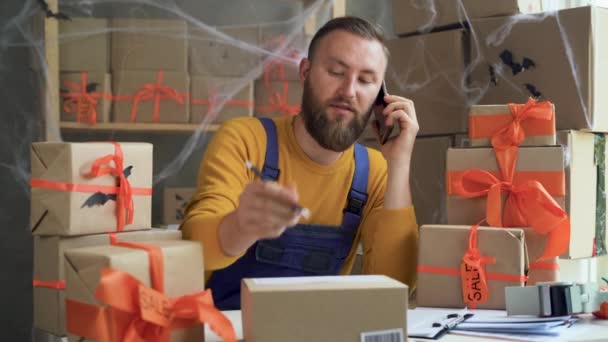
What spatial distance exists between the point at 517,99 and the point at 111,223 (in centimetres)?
110

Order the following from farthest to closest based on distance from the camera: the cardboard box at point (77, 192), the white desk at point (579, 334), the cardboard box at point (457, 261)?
the cardboard box at point (457, 261) → the cardboard box at point (77, 192) → the white desk at point (579, 334)

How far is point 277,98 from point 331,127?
2.69ft

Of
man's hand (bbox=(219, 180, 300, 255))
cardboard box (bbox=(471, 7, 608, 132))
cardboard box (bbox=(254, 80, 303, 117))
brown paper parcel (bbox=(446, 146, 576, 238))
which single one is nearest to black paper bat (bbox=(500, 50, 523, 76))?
cardboard box (bbox=(471, 7, 608, 132))

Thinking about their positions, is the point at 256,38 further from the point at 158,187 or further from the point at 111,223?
the point at 111,223

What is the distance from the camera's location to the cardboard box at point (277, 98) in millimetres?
2328

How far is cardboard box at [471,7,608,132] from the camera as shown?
1.61 metres

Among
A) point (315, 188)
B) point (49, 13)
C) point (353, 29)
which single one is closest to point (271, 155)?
point (315, 188)

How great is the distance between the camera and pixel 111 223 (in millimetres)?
1185

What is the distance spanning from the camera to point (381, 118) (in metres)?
1.63

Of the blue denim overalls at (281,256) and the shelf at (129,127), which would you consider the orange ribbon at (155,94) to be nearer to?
the shelf at (129,127)

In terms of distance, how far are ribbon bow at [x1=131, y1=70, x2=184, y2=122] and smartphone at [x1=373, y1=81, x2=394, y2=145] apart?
84 centimetres

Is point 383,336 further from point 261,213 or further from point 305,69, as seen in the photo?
point 305,69

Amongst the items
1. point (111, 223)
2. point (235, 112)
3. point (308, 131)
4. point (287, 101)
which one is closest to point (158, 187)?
point (235, 112)

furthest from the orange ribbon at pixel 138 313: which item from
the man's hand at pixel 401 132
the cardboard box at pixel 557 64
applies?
the cardboard box at pixel 557 64
